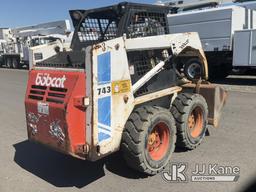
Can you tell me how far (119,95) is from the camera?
450 centimetres

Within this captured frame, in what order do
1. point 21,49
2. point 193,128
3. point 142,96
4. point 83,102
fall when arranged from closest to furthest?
point 83,102 < point 142,96 < point 193,128 < point 21,49

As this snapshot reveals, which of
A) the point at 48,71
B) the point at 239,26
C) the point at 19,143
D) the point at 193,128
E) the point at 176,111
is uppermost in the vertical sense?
the point at 239,26

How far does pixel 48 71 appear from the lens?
4.69 meters

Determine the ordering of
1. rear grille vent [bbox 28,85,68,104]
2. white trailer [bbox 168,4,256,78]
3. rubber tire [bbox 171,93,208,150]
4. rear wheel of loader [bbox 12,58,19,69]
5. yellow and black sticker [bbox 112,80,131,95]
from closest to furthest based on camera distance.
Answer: rear grille vent [bbox 28,85,68,104] → yellow and black sticker [bbox 112,80,131,95] → rubber tire [bbox 171,93,208,150] → white trailer [bbox 168,4,256,78] → rear wheel of loader [bbox 12,58,19,69]

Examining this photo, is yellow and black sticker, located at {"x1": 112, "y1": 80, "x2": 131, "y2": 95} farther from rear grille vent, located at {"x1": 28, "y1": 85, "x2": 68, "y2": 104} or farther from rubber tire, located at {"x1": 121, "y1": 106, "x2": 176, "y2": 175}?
rear grille vent, located at {"x1": 28, "y1": 85, "x2": 68, "y2": 104}

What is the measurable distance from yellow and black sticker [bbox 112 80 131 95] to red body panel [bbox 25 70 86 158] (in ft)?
1.38

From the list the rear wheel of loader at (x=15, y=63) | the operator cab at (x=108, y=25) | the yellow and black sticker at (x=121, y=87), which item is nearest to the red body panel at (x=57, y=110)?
the operator cab at (x=108, y=25)

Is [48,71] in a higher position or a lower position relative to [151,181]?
higher

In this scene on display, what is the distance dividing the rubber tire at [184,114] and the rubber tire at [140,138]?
65 centimetres

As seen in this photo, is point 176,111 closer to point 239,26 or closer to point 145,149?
point 145,149

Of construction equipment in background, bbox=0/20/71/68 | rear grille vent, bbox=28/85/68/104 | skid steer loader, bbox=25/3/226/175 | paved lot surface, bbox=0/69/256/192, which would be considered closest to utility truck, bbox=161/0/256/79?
Result: paved lot surface, bbox=0/69/256/192

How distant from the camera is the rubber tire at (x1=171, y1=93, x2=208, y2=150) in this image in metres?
5.41

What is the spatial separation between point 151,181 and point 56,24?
27.3 metres

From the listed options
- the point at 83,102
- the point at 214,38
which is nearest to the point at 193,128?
the point at 83,102
